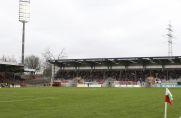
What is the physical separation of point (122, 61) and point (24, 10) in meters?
28.6

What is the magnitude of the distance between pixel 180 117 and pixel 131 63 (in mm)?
87075

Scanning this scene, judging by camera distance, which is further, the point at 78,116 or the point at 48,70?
the point at 48,70

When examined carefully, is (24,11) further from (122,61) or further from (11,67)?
(122,61)

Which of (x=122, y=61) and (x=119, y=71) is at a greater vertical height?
(x=122, y=61)

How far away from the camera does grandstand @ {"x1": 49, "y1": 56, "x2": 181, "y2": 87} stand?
9425 cm

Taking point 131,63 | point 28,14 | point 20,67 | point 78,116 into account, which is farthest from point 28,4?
point 78,116

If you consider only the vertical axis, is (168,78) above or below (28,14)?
below

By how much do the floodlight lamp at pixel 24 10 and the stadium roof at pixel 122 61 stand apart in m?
18.0

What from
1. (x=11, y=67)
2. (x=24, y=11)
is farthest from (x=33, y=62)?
(x=24, y=11)

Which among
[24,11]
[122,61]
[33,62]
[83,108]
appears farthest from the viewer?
[33,62]

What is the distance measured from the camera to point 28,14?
330 ft

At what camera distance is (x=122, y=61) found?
10425cm

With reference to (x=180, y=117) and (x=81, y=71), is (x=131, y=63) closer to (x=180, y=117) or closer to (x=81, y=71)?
(x=81, y=71)

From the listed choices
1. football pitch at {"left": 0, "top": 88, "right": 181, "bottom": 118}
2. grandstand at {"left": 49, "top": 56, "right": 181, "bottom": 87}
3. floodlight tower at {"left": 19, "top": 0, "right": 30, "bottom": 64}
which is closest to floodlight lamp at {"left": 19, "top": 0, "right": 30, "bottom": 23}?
floodlight tower at {"left": 19, "top": 0, "right": 30, "bottom": 64}
